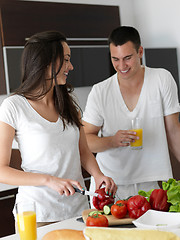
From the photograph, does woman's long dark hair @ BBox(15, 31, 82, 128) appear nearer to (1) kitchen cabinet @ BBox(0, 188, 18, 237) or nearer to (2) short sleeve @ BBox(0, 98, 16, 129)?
(2) short sleeve @ BBox(0, 98, 16, 129)

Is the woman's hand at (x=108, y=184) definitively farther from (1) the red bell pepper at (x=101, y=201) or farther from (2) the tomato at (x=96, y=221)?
(2) the tomato at (x=96, y=221)

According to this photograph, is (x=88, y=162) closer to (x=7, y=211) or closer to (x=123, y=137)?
(x=123, y=137)

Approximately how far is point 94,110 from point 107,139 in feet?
0.66

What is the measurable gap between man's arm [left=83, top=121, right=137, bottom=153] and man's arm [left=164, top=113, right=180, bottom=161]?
0.91ft

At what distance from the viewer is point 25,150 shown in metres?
1.85

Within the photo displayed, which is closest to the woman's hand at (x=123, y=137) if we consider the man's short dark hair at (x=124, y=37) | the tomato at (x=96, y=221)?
the man's short dark hair at (x=124, y=37)

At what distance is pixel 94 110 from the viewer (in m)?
2.45

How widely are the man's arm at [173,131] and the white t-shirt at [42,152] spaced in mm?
788

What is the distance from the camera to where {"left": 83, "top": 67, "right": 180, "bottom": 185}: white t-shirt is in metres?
2.40

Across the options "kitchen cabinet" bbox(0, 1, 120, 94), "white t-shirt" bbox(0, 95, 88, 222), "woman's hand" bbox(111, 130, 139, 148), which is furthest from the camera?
"kitchen cabinet" bbox(0, 1, 120, 94)

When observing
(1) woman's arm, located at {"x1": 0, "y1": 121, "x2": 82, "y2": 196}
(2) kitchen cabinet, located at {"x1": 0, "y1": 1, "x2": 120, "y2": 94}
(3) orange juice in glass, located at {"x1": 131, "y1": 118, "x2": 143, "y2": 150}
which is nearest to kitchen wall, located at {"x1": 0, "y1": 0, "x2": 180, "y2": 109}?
(2) kitchen cabinet, located at {"x1": 0, "y1": 1, "x2": 120, "y2": 94}

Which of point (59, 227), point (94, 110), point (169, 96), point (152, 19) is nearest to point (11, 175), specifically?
point (59, 227)

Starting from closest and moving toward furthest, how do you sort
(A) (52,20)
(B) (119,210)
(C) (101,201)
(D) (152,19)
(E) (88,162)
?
1. (B) (119,210)
2. (C) (101,201)
3. (E) (88,162)
4. (A) (52,20)
5. (D) (152,19)

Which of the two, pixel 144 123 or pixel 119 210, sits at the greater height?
pixel 144 123
